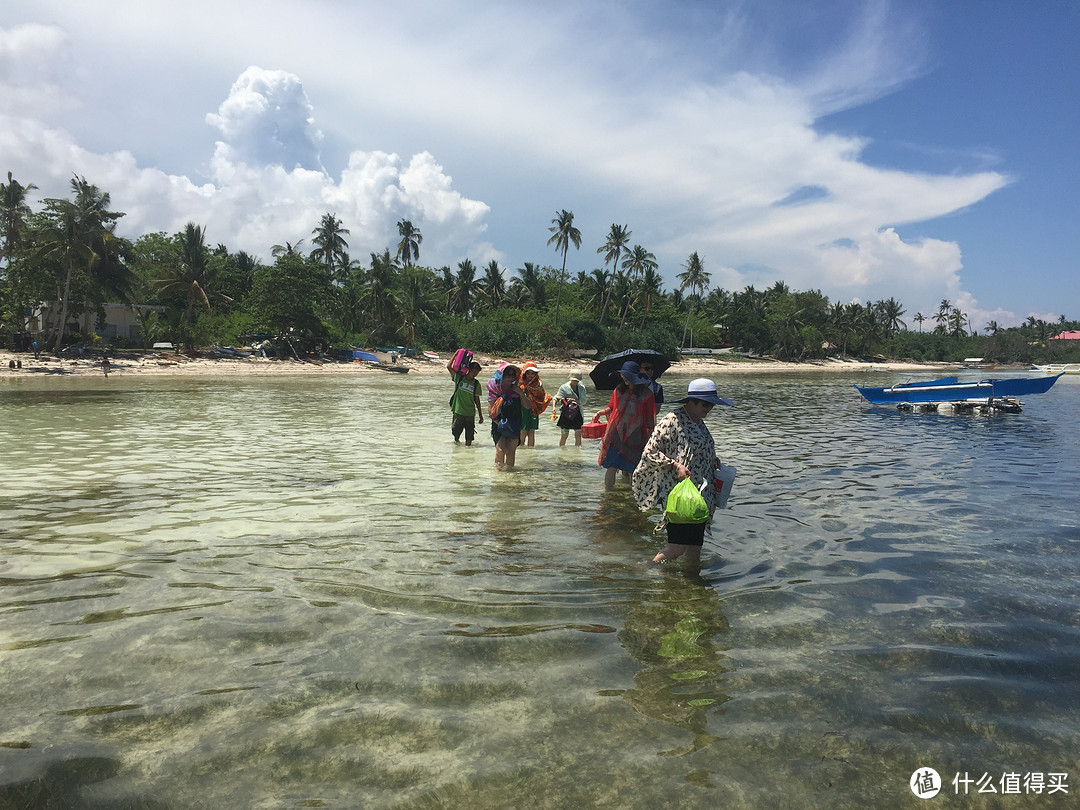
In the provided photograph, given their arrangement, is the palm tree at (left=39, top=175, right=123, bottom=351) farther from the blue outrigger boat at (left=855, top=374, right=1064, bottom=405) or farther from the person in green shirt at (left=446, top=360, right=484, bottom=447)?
the blue outrigger boat at (left=855, top=374, right=1064, bottom=405)

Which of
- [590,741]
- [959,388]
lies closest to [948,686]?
[590,741]

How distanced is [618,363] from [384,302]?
54973mm

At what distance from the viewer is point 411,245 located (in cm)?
7962

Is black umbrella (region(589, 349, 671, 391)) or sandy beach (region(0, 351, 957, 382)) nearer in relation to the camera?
black umbrella (region(589, 349, 671, 391))

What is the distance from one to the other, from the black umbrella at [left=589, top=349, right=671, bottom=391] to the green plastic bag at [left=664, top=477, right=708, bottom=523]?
2663mm

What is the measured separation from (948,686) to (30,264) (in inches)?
1796

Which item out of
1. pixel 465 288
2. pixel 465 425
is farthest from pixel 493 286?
pixel 465 425

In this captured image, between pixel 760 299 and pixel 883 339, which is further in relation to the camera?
pixel 883 339

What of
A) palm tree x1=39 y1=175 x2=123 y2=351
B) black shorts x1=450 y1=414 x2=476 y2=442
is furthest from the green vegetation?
black shorts x1=450 y1=414 x2=476 y2=442

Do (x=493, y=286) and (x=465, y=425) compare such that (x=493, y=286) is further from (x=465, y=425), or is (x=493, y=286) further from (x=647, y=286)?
(x=465, y=425)

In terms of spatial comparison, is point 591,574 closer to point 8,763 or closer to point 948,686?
point 948,686

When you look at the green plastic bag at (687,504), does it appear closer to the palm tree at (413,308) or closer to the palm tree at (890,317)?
the palm tree at (413,308)

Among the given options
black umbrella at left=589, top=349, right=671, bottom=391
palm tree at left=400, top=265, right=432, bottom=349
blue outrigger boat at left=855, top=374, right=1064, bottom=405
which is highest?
palm tree at left=400, top=265, right=432, bottom=349

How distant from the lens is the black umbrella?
7578 mm
